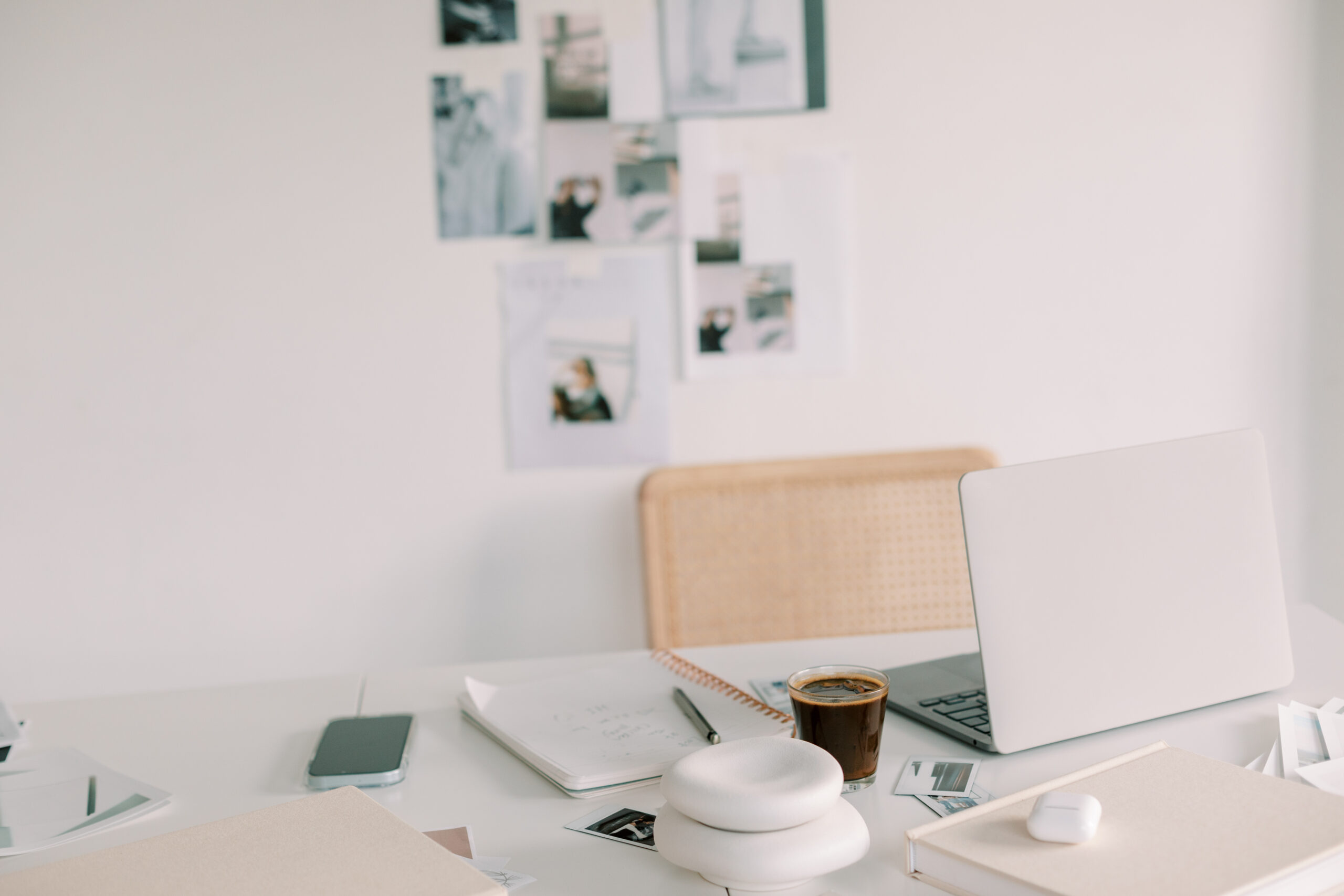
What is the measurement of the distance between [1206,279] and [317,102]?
5.57ft

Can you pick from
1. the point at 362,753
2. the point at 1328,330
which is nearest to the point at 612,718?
the point at 362,753

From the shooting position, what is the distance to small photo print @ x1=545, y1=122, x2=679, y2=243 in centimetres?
190

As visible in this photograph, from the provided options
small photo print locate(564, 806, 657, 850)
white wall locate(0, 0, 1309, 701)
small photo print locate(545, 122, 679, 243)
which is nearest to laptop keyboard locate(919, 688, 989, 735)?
small photo print locate(564, 806, 657, 850)

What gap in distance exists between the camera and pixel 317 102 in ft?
6.05

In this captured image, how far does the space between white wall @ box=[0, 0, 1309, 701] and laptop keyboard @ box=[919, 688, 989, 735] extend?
37.0 inches

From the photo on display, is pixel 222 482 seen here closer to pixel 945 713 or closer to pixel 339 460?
pixel 339 460

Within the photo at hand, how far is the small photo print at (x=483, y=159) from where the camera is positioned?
1867 millimetres

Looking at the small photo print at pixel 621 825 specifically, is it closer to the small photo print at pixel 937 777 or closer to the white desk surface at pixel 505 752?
the white desk surface at pixel 505 752

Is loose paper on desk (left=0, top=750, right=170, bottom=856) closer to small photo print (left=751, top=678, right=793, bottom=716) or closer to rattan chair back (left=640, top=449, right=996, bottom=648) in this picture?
small photo print (left=751, top=678, right=793, bottom=716)

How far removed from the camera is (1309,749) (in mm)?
955

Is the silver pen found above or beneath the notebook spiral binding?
above

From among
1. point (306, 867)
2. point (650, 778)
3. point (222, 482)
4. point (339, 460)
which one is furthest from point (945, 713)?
point (222, 482)

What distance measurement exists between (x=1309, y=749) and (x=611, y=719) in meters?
0.64

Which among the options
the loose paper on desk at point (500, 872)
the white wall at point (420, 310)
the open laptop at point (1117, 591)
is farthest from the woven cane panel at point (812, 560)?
the loose paper on desk at point (500, 872)
